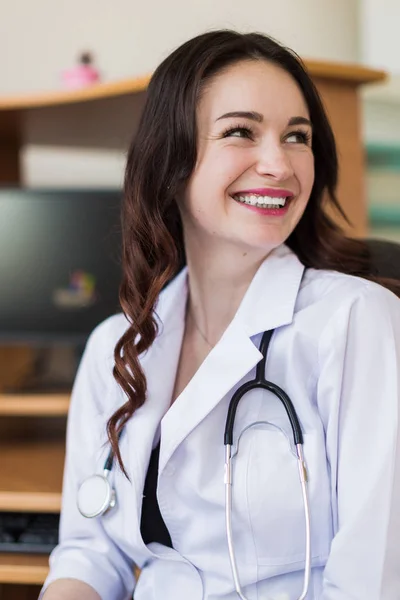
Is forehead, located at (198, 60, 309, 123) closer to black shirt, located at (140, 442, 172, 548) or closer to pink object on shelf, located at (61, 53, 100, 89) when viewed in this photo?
black shirt, located at (140, 442, 172, 548)

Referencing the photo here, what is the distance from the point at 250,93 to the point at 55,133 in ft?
3.36

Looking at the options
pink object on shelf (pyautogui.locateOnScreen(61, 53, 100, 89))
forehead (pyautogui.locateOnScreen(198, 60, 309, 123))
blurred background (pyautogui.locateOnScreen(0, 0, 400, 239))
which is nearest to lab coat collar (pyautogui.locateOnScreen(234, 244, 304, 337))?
forehead (pyautogui.locateOnScreen(198, 60, 309, 123))

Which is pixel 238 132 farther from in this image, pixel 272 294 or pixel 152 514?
pixel 152 514

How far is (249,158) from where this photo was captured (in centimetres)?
115

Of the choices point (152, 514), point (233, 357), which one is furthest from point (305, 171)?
point (152, 514)

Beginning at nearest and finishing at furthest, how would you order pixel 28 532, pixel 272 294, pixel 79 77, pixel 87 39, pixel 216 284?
pixel 272 294
pixel 216 284
pixel 28 532
pixel 79 77
pixel 87 39

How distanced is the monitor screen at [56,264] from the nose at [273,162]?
0.84 metres

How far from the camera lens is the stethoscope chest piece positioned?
123 centimetres

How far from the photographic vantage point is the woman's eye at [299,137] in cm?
120

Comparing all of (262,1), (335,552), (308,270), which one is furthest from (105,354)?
(262,1)

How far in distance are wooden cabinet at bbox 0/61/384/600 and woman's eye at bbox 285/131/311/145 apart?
0.36m

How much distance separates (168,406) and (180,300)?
0.68ft

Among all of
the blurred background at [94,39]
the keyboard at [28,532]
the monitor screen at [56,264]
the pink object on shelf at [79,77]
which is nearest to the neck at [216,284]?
the keyboard at [28,532]

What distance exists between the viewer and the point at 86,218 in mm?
1967
